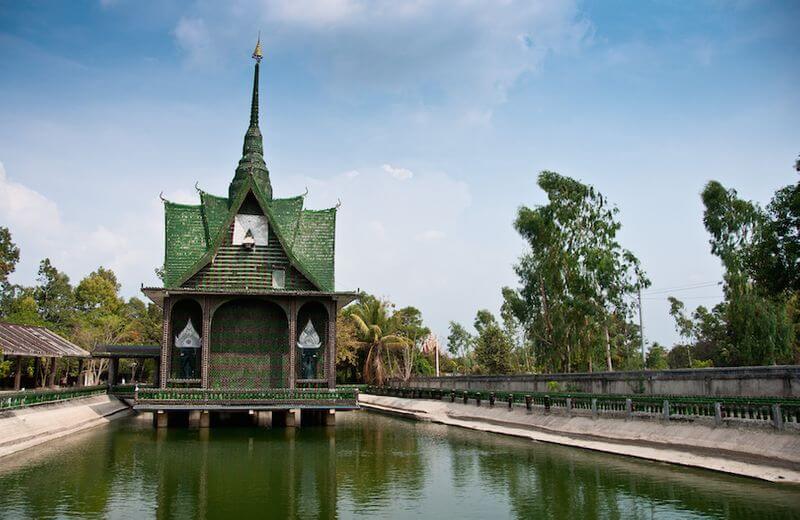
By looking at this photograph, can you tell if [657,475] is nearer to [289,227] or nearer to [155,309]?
[289,227]

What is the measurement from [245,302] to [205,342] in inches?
106

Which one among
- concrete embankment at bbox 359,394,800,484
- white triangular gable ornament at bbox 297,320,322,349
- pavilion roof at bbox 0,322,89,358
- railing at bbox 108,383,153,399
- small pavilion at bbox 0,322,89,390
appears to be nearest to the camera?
concrete embankment at bbox 359,394,800,484

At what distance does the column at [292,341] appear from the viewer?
27.9 meters

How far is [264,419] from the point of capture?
2983 cm

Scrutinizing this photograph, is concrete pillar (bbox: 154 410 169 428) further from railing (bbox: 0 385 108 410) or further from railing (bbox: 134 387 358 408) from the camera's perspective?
railing (bbox: 0 385 108 410)

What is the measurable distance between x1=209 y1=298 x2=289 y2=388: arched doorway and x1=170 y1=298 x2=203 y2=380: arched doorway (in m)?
0.77

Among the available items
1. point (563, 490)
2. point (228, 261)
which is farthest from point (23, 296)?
point (563, 490)

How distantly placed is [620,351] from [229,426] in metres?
38.3

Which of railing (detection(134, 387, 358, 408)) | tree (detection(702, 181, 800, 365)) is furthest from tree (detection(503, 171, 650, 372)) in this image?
railing (detection(134, 387, 358, 408))

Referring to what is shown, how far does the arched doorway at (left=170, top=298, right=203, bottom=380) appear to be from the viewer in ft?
95.0

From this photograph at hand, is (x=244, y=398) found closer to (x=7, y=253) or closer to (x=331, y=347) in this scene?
(x=331, y=347)

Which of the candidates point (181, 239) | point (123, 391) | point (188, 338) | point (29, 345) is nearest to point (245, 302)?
point (188, 338)

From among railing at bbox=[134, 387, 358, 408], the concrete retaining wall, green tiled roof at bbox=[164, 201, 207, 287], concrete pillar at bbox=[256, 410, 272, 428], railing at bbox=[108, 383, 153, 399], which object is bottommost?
concrete pillar at bbox=[256, 410, 272, 428]

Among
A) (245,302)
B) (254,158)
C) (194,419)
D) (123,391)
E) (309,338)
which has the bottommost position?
(194,419)
